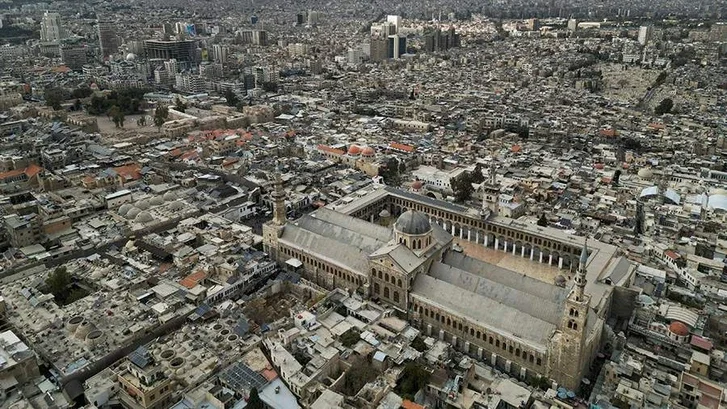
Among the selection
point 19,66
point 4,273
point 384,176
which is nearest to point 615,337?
point 384,176

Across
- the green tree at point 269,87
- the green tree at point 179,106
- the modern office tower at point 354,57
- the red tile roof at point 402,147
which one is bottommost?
the red tile roof at point 402,147

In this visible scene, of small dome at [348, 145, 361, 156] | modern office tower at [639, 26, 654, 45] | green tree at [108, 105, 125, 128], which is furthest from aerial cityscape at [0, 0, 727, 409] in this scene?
modern office tower at [639, 26, 654, 45]

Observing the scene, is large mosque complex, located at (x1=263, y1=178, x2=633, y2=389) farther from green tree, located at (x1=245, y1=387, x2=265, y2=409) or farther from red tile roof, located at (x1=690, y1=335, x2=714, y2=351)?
green tree, located at (x1=245, y1=387, x2=265, y2=409)

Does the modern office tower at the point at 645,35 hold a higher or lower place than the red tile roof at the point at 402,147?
higher

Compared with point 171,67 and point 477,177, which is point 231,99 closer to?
point 171,67

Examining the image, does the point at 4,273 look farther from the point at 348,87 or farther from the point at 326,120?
the point at 348,87

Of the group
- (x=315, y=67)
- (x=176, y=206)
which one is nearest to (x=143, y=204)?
(x=176, y=206)

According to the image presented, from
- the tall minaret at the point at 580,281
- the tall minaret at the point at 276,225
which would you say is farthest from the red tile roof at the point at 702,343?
the tall minaret at the point at 276,225

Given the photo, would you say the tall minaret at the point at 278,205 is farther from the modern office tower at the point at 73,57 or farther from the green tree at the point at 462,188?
the modern office tower at the point at 73,57
